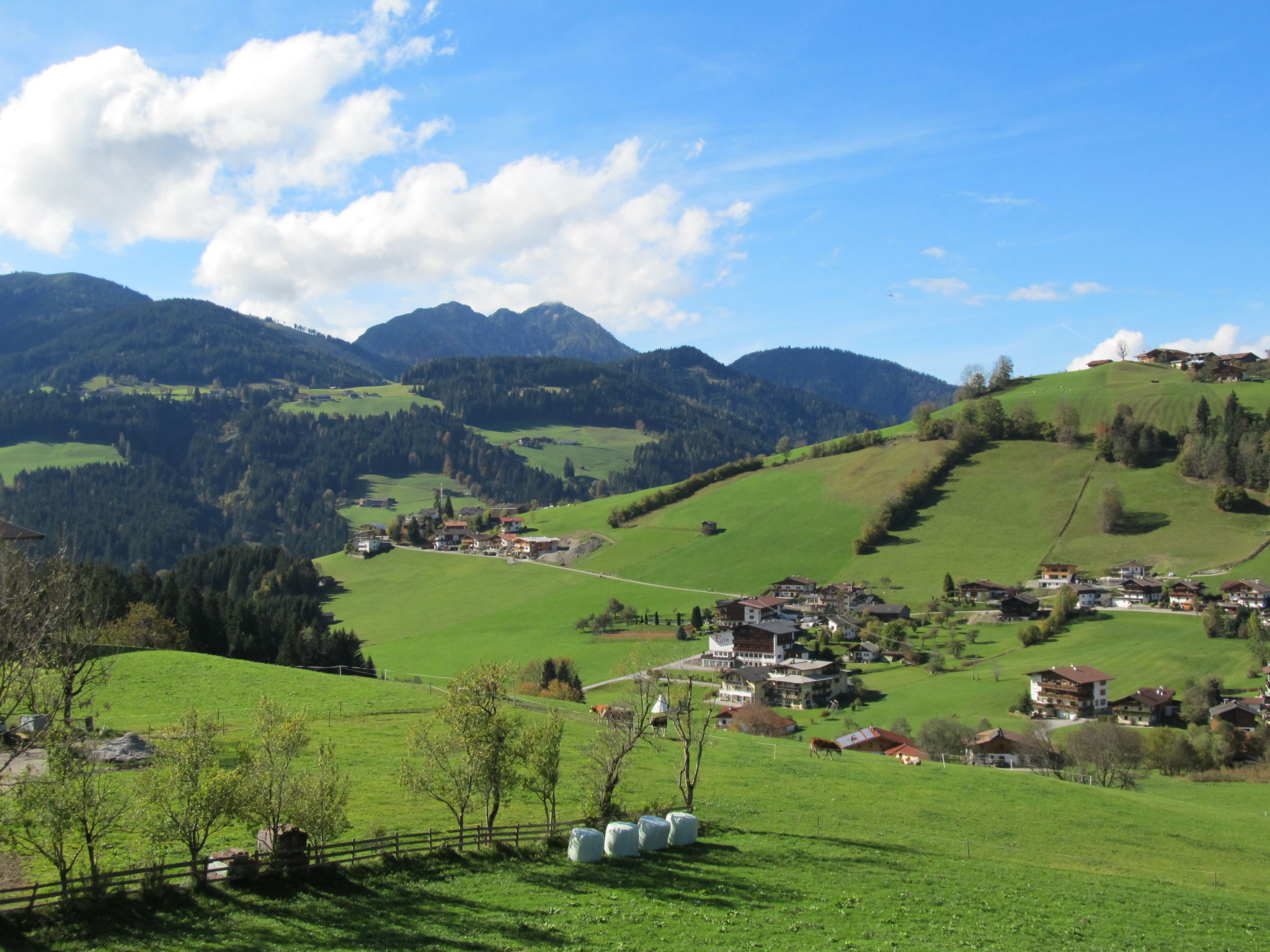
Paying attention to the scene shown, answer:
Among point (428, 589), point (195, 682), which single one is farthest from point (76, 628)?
point (428, 589)

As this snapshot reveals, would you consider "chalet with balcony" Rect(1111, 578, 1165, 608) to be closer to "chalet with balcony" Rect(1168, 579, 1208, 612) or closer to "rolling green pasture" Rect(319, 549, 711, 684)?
"chalet with balcony" Rect(1168, 579, 1208, 612)

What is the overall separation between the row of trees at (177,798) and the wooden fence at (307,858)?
30 cm

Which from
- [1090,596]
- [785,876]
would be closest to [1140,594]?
[1090,596]

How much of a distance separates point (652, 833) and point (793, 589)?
102846 millimetres

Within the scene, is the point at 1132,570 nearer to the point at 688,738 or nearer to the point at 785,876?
the point at 688,738

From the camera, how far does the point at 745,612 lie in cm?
11569

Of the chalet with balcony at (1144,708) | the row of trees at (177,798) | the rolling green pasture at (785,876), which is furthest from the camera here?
the chalet with balcony at (1144,708)

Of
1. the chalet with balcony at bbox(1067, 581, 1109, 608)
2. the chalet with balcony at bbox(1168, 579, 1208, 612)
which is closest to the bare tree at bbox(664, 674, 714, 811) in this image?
the chalet with balcony at bbox(1067, 581, 1109, 608)

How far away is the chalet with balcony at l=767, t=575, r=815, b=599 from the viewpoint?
13138cm

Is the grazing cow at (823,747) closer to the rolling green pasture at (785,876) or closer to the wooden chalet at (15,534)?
the rolling green pasture at (785,876)

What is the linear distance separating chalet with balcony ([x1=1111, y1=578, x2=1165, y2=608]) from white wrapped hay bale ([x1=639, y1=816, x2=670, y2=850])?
9967 cm

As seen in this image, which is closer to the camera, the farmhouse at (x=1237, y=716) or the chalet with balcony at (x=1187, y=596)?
the farmhouse at (x=1237, y=716)

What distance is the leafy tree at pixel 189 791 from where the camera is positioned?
2403 centimetres

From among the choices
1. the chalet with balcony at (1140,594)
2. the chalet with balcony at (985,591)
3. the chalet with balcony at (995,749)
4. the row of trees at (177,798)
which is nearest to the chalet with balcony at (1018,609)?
the chalet with balcony at (985,591)
